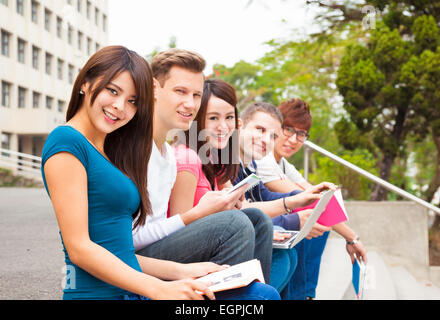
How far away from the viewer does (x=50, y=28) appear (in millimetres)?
16250

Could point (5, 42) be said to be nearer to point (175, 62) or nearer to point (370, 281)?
point (370, 281)

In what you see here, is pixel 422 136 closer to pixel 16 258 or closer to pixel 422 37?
pixel 422 37

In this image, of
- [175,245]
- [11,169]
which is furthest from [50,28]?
[175,245]

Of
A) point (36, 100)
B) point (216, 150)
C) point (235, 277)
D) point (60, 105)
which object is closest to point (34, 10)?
point (36, 100)

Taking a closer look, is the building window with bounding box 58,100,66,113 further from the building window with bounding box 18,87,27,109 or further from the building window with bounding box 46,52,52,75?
Answer: the building window with bounding box 46,52,52,75

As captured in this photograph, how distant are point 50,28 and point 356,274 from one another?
15881 mm

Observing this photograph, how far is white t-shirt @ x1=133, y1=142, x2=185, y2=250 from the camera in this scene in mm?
1592

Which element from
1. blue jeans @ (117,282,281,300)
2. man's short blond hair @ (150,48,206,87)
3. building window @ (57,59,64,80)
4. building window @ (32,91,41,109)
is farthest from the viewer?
building window @ (57,59,64,80)

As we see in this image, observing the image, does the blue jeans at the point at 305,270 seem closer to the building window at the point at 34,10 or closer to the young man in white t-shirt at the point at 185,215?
the young man in white t-shirt at the point at 185,215

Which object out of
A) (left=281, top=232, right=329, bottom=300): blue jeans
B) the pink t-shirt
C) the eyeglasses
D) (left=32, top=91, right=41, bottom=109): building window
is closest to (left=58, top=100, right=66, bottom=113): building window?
(left=32, top=91, right=41, bottom=109): building window

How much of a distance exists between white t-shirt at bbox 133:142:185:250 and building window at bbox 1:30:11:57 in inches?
571

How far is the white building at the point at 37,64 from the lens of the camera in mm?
15852

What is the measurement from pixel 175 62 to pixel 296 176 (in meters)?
2.04

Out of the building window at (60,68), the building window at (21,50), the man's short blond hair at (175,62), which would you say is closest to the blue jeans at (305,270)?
the man's short blond hair at (175,62)
